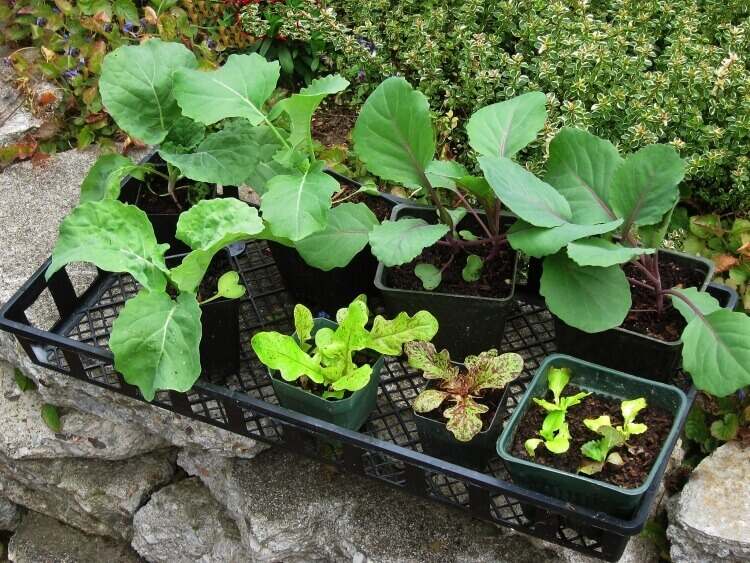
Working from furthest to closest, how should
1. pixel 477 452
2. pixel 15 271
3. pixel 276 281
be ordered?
pixel 15 271 → pixel 276 281 → pixel 477 452

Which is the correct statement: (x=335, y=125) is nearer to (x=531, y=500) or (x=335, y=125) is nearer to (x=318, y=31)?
(x=318, y=31)

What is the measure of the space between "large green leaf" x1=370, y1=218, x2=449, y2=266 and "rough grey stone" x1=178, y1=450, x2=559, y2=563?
623mm

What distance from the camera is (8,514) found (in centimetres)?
268

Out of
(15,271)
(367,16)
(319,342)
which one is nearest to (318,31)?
(367,16)

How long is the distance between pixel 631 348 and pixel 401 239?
0.48 m

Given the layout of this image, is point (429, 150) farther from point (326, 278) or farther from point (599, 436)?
point (599, 436)

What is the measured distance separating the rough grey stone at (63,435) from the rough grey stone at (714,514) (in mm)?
1258

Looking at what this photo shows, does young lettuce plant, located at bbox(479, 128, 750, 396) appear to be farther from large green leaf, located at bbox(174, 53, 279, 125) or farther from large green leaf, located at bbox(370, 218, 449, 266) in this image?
large green leaf, located at bbox(174, 53, 279, 125)

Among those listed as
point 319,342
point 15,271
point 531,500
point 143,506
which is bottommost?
point 143,506

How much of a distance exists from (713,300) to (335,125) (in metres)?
1.41

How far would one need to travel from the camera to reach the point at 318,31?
2.65 meters

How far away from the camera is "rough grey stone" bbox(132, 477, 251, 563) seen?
223cm

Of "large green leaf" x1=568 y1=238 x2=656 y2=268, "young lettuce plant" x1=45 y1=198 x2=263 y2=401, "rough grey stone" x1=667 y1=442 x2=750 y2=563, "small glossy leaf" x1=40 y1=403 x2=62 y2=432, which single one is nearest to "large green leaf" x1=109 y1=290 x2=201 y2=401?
"young lettuce plant" x1=45 y1=198 x2=263 y2=401

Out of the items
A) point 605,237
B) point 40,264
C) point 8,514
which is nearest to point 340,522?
point 605,237
